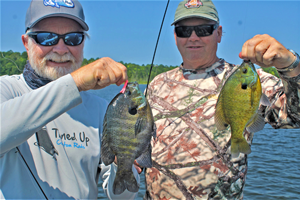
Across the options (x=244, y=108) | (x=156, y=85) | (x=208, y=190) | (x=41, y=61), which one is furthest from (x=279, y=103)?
(x=41, y=61)

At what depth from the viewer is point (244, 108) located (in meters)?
2.27

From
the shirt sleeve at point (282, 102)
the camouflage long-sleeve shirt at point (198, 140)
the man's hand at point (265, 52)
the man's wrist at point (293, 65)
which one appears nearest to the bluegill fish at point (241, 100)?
Result: the man's hand at point (265, 52)

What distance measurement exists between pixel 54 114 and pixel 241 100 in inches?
59.0

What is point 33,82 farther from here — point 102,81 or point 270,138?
point 270,138

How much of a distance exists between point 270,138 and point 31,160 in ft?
49.9

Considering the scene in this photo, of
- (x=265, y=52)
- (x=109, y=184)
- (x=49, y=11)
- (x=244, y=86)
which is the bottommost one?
(x=109, y=184)

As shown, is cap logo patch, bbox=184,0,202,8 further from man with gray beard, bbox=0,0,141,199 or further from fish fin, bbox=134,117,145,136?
fish fin, bbox=134,117,145,136

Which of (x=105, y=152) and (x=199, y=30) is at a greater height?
(x=199, y=30)

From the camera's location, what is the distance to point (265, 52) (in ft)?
7.07

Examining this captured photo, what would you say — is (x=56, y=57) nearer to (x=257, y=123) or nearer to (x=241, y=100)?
(x=241, y=100)

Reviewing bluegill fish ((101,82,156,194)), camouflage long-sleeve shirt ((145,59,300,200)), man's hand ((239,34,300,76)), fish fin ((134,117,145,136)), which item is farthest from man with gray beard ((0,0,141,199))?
man's hand ((239,34,300,76))

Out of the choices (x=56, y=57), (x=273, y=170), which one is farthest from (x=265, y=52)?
(x=273, y=170)

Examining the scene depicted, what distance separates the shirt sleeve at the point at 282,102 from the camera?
2545mm

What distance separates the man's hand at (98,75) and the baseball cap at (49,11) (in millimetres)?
1008
